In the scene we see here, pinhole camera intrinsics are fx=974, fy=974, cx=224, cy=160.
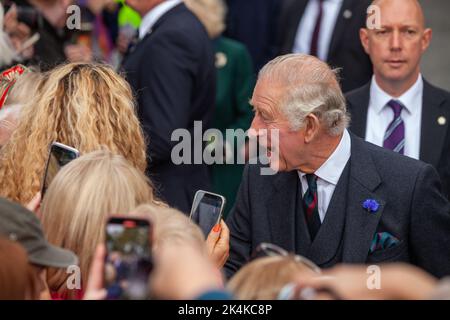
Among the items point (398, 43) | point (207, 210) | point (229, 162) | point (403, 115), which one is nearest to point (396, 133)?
point (403, 115)

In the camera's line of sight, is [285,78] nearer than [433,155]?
Yes

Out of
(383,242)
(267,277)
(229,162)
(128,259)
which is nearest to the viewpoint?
(128,259)

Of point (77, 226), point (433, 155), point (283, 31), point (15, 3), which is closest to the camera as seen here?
point (77, 226)

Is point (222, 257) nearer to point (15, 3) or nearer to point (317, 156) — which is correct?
point (317, 156)

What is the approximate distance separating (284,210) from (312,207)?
5.2 inches

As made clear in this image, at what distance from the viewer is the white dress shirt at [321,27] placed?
7.07 metres

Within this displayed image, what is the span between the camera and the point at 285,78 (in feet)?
14.1

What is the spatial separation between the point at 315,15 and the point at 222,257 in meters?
3.57

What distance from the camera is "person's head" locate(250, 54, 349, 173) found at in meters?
4.25

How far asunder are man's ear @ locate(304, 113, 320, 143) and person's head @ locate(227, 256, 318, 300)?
1.45 metres

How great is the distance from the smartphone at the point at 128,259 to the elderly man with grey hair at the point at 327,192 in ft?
5.19

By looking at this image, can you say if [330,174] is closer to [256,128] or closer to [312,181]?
[312,181]

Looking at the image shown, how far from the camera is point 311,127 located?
428 centimetres

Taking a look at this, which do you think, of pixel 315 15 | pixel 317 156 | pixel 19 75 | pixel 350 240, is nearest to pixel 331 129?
pixel 317 156
